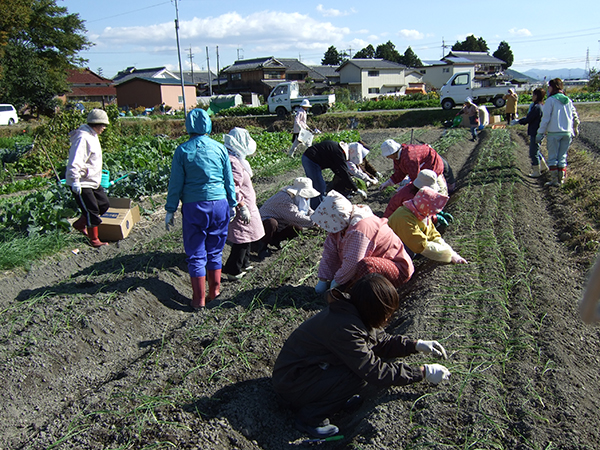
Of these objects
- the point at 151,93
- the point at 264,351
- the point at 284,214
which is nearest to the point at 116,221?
the point at 284,214

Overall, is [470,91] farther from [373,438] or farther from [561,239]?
[373,438]

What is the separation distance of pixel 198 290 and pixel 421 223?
213 cm

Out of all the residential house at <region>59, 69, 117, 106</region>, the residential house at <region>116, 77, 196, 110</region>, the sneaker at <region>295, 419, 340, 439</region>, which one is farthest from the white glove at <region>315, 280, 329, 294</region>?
the residential house at <region>59, 69, 117, 106</region>

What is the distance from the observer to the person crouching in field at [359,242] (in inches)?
143

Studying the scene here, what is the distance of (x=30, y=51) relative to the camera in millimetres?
34938

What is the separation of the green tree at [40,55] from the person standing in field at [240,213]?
1354 inches

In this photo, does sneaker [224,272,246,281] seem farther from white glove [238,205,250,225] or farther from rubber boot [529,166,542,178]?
rubber boot [529,166,542,178]

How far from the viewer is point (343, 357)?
2564mm

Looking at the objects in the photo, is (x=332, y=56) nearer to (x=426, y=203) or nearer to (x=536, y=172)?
(x=536, y=172)

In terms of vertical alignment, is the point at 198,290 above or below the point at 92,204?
below

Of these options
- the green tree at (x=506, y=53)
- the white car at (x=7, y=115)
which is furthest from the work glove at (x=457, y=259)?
the green tree at (x=506, y=53)

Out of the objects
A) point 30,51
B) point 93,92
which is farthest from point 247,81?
point 30,51

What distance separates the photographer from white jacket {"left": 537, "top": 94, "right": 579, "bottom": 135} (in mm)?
7473

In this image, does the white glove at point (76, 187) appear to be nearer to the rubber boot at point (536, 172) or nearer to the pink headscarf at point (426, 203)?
the pink headscarf at point (426, 203)
